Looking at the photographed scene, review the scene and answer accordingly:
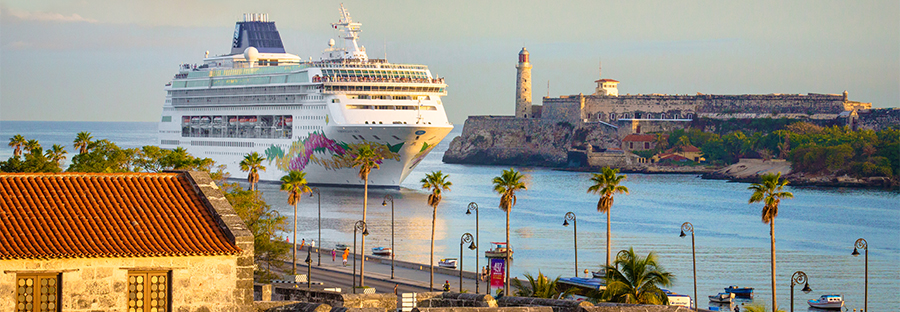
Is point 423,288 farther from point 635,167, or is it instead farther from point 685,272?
point 635,167

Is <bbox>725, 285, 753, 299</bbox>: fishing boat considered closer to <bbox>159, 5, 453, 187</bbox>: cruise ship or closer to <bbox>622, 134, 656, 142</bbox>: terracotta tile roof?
<bbox>159, 5, 453, 187</bbox>: cruise ship

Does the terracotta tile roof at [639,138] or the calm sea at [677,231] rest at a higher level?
the terracotta tile roof at [639,138]

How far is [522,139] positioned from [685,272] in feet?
408

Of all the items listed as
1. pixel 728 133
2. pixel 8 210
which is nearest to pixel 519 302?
pixel 8 210

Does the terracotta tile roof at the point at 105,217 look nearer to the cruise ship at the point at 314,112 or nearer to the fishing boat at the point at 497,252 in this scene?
the fishing boat at the point at 497,252

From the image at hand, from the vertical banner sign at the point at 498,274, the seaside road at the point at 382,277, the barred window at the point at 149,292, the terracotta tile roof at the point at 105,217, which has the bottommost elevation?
the seaside road at the point at 382,277

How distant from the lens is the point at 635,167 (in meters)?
148

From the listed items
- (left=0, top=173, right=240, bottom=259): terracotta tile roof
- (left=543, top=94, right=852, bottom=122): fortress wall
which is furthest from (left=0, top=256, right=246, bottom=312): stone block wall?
(left=543, top=94, right=852, bottom=122): fortress wall

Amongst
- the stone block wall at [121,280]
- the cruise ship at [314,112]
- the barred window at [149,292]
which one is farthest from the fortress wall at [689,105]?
the barred window at [149,292]

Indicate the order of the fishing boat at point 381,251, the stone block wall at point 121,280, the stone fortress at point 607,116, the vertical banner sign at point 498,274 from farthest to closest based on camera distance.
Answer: the stone fortress at point 607,116
the fishing boat at point 381,251
the vertical banner sign at point 498,274
the stone block wall at point 121,280

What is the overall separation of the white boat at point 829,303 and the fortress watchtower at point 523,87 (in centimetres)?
13124

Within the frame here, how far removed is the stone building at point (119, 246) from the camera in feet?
46.3

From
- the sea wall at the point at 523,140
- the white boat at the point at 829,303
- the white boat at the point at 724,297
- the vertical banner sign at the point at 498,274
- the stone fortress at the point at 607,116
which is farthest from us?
the sea wall at the point at 523,140

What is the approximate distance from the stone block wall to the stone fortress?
136781 mm
